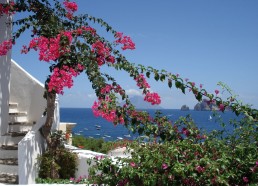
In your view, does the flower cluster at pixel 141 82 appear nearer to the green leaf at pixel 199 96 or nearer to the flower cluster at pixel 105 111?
the flower cluster at pixel 105 111

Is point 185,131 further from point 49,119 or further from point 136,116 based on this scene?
point 49,119

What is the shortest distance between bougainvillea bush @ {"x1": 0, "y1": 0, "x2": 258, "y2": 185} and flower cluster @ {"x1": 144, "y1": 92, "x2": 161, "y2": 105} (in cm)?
2

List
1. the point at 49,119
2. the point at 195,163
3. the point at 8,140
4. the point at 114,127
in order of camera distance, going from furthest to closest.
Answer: the point at 114,127, the point at 8,140, the point at 49,119, the point at 195,163

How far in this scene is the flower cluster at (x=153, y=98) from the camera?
7.59 metres

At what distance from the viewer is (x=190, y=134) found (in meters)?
5.70

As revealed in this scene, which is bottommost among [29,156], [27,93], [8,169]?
[8,169]

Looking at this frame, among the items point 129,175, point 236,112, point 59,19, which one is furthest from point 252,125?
point 59,19

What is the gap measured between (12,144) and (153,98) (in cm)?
340

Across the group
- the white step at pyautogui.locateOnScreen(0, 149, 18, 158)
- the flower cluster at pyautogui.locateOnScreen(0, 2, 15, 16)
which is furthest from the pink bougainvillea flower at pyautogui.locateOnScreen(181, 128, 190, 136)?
the flower cluster at pyautogui.locateOnScreen(0, 2, 15, 16)

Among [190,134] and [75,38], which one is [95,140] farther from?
[190,134]

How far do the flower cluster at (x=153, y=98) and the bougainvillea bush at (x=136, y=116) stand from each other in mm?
17

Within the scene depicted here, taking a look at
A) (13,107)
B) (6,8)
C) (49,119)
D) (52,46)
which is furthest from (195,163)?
(13,107)

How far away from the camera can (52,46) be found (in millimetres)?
7438

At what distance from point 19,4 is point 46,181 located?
359cm
